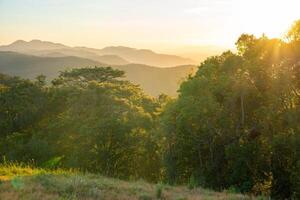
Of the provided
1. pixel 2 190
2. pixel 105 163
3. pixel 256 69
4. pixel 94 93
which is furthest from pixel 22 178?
pixel 94 93

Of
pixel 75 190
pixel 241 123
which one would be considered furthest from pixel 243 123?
pixel 75 190

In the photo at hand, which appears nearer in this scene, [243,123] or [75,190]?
[75,190]

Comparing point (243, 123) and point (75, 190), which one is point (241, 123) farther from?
point (75, 190)

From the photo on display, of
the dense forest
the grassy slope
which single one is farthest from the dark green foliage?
the grassy slope

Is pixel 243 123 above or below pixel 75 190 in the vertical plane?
above

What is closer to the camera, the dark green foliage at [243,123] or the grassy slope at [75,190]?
the grassy slope at [75,190]

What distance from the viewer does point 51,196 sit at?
406 inches

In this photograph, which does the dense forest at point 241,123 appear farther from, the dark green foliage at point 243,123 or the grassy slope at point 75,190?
the grassy slope at point 75,190

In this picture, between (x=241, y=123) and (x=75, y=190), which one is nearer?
(x=75, y=190)

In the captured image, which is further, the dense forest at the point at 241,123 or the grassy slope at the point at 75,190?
the dense forest at the point at 241,123

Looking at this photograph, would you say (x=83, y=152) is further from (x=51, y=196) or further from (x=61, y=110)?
(x=51, y=196)

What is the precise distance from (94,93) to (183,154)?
19.8 metres

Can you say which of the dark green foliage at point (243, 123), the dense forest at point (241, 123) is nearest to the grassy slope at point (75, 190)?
the dense forest at point (241, 123)

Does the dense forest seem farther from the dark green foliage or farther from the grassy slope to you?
the grassy slope
